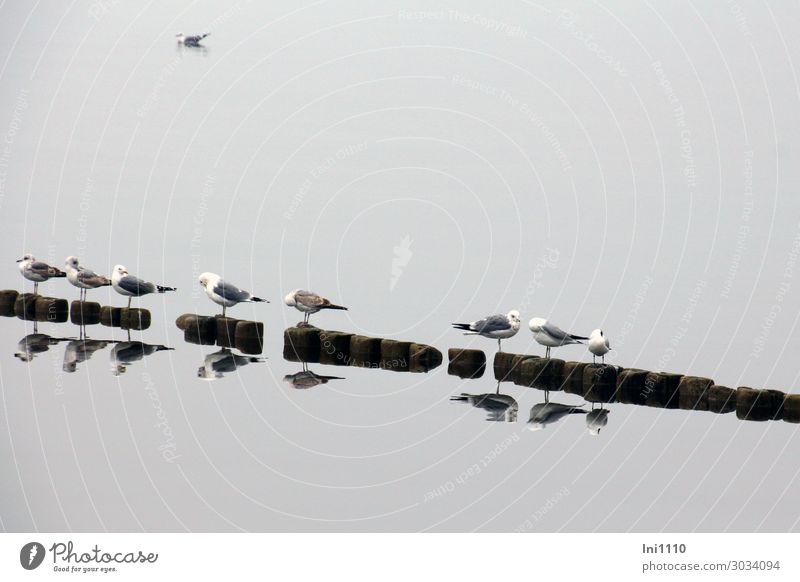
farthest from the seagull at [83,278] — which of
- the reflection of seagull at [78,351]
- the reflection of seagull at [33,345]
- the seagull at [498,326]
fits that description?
the seagull at [498,326]

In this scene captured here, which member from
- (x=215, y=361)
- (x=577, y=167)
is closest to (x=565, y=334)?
(x=215, y=361)

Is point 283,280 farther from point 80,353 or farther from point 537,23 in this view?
point 537,23

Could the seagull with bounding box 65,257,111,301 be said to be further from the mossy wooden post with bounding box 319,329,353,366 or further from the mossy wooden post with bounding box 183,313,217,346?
the mossy wooden post with bounding box 319,329,353,366

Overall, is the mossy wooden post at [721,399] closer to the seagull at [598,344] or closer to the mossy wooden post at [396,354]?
the seagull at [598,344]

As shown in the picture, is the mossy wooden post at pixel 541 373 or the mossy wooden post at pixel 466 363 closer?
the mossy wooden post at pixel 541 373

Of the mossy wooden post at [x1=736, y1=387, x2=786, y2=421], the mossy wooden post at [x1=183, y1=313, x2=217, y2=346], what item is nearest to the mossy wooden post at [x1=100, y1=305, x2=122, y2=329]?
the mossy wooden post at [x1=183, y1=313, x2=217, y2=346]
